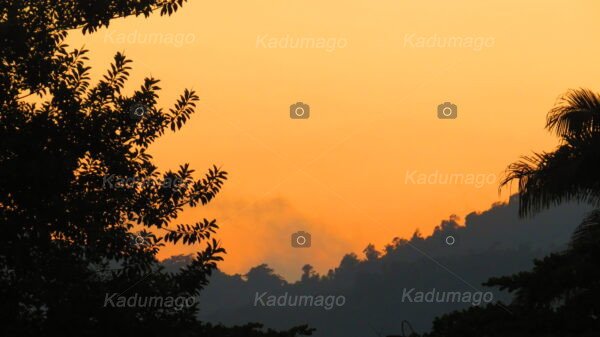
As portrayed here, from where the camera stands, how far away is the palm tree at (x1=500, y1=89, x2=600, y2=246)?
25.1 metres

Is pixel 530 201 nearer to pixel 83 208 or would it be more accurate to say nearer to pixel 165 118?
pixel 165 118

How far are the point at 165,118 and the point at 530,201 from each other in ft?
41.1

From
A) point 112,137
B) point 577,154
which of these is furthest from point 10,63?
point 577,154

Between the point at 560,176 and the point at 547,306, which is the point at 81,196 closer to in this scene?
the point at 547,306

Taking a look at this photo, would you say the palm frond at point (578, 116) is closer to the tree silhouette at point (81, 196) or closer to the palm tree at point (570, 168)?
the palm tree at point (570, 168)

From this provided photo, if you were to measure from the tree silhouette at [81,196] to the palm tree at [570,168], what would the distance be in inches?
450

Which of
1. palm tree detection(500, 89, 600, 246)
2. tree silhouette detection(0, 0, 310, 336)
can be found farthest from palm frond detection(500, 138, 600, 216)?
tree silhouette detection(0, 0, 310, 336)

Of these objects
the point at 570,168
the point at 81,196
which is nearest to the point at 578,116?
the point at 570,168

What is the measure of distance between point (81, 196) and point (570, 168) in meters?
13.8

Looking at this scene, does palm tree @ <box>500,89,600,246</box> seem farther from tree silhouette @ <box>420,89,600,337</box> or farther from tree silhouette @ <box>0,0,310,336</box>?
tree silhouette @ <box>0,0,310,336</box>

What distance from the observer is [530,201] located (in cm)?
2664

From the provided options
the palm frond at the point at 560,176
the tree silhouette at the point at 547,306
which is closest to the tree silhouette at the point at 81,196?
the tree silhouette at the point at 547,306

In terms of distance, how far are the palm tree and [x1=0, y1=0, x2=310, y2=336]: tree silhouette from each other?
11423mm

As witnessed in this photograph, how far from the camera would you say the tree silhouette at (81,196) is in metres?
15.3
